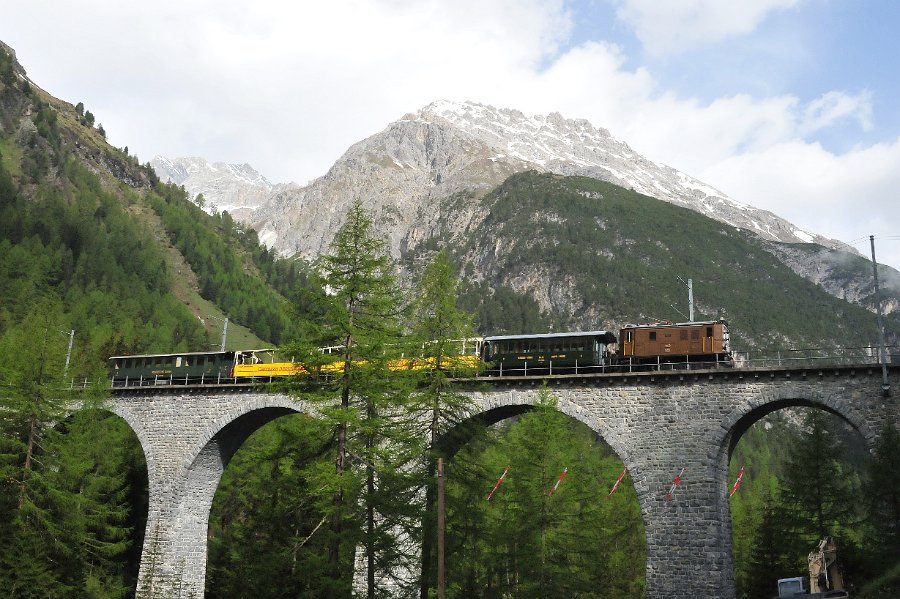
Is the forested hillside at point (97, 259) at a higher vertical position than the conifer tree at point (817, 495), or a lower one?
higher

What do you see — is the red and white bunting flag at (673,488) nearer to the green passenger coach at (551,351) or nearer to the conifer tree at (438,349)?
the green passenger coach at (551,351)

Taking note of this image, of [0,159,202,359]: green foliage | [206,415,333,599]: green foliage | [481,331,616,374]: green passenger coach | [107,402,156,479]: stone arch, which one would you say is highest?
[0,159,202,359]: green foliage

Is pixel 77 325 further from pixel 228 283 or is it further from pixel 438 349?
pixel 438 349

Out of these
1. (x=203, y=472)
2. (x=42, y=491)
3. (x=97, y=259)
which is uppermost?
(x=97, y=259)

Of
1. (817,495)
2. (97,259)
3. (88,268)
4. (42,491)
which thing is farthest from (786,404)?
(97,259)

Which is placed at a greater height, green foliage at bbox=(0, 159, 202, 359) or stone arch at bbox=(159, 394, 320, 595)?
green foliage at bbox=(0, 159, 202, 359)

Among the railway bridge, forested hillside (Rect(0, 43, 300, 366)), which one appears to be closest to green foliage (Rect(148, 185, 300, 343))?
forested hillside (Rect(0, 43, 300, 366))

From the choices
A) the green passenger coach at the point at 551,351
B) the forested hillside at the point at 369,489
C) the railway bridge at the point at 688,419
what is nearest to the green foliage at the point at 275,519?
the forested hillside at the point at 369,489

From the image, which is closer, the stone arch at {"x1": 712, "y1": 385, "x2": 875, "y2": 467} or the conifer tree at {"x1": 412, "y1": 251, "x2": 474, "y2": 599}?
the conifer tree at {"x1": 412, "y1": 251, "x2": 474, "y2": 599}

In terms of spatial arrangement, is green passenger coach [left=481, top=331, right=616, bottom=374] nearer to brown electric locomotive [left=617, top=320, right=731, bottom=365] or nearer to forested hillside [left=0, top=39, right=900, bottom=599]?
brown electric locomotive [left=617, top=320, right=731, bottom=365]

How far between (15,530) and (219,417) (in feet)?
43.0

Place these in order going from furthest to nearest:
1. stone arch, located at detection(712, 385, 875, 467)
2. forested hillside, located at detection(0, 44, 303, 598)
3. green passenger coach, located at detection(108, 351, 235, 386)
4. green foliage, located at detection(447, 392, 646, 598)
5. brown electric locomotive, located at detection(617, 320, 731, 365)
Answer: green passenger coach, located at detection(108, 351, 235, 386) → brown electric locomotive, located at detection(617, 320, 731, 365) → forested hillside, located at detection(0, 44, 303, 598) → stone arch, located at detection(712, 385, 875, 467) → green foliage, located at detection(447, 392, 646, 598)

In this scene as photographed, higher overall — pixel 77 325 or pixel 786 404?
pixel 77 325

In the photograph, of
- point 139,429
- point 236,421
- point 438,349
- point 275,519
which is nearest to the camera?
point 438,349
